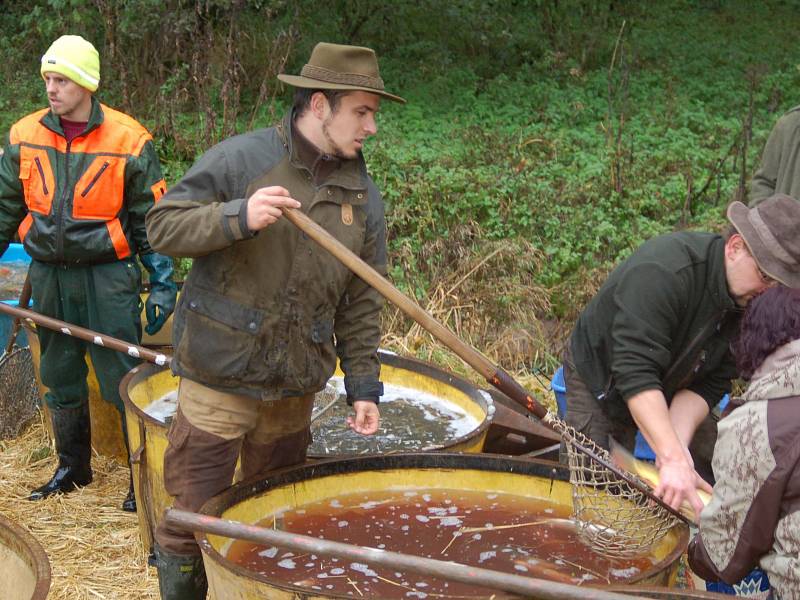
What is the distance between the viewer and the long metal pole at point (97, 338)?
494 centimetres

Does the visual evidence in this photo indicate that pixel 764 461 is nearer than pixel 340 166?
Yes

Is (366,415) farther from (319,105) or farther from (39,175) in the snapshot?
(39,175)

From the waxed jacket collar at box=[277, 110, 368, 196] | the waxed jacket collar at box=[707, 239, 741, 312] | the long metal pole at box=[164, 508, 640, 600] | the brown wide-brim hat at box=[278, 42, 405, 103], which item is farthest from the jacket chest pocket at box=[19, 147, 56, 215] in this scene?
the waxed jacket collar at box=[707, 239, 741, 312]

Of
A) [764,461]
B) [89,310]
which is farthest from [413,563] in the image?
[89,310]

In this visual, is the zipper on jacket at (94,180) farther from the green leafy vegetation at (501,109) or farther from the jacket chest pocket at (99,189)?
the green leafy vegetation at (501,109)

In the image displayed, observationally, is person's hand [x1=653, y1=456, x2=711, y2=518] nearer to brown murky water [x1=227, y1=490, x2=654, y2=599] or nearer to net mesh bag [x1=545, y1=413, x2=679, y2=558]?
net mesh bag [x1=545, y1=413, x2=679, y2=558]

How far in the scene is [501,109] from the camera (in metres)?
12.4

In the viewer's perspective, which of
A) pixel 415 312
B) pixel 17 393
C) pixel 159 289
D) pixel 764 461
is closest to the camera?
pixel 764 461

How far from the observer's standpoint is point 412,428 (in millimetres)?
5348

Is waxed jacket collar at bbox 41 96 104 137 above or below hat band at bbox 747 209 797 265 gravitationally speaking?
below

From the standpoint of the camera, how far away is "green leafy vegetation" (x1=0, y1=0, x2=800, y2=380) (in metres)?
8.61

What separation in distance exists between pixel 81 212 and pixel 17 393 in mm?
1792

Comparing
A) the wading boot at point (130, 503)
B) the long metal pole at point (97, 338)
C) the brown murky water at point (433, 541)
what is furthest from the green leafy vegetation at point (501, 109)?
the brown murky water at point (433, 541)

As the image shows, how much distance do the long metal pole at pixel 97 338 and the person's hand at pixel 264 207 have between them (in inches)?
70.3
